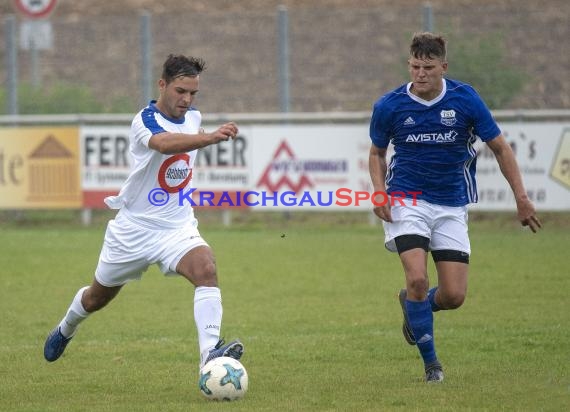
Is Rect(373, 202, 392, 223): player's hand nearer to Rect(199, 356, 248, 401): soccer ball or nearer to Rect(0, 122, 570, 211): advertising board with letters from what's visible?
Rect(199, 356, 248, 401): soccer ball

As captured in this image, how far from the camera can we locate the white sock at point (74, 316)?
7.66m

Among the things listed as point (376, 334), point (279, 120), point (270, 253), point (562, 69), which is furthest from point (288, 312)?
point (562, 69)

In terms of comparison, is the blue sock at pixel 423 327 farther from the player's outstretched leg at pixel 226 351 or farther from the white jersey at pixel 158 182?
the white jersey at pixel 158 182

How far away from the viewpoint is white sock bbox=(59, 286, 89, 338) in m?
7.66

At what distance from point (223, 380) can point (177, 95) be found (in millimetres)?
1797

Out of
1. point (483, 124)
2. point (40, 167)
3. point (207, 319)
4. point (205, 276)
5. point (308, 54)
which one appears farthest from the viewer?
point (308, 54)

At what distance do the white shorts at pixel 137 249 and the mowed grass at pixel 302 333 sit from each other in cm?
70

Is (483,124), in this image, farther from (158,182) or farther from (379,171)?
(158,182)

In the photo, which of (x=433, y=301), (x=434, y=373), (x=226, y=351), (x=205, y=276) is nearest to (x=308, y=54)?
(x=433, y=301)

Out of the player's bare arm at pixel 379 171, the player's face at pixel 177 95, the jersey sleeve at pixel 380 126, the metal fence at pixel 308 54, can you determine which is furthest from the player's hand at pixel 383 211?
the metal fence at pixel 308 54

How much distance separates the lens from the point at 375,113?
24.4 ft

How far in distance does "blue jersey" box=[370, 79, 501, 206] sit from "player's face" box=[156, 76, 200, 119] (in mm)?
1205

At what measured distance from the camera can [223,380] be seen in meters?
6.47

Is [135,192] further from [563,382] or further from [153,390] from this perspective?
[563,382]
